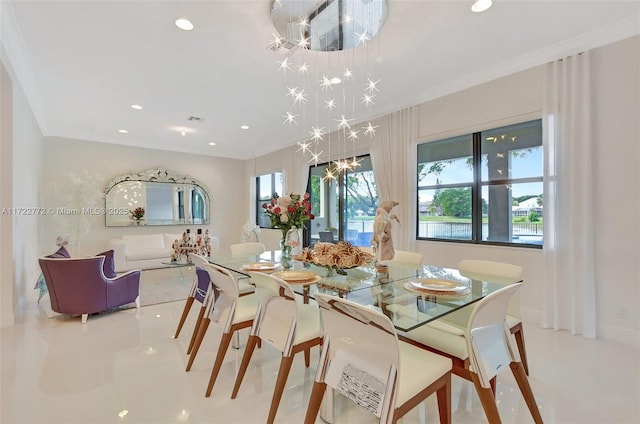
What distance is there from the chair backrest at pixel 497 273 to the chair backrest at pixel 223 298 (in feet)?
5.85

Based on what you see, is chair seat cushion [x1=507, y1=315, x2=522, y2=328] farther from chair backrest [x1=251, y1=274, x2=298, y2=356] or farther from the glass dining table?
chair backrest [x1=251, y1=274, x2=298, y2=356]

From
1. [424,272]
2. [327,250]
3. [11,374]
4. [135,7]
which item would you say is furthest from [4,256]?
[424,272]

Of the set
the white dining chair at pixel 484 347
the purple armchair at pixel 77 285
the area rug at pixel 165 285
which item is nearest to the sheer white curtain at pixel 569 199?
the white dining chair at pixel 484 347

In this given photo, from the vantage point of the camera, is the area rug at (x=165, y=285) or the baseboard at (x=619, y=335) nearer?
the baseboard at (x=619, y=335)

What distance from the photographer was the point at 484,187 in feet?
12.0

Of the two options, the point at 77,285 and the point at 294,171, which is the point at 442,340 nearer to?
the point at 77,285

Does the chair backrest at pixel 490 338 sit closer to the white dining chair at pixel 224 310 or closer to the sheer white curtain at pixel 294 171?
the white dining chair at pixel 224 310

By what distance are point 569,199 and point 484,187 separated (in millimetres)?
868

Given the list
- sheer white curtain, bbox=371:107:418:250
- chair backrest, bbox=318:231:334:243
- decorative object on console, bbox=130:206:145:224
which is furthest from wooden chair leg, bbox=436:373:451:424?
decorative object on console, bbox=130:206:145:224

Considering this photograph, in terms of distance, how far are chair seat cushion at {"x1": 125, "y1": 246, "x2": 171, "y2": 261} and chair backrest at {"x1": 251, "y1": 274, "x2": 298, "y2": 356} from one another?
5.08 m

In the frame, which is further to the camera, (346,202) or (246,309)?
(346,202)

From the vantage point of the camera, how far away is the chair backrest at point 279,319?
1.73 metres

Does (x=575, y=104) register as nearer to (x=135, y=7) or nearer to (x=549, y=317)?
(x=549, y=317)

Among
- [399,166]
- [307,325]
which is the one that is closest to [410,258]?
[307,325]
